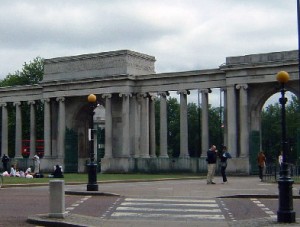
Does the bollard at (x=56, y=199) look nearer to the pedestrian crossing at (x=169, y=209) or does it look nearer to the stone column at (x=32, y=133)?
the pedestrian crossing at (x=169, y=209)

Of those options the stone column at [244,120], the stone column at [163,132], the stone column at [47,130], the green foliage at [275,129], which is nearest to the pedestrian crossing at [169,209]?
the stone column at [244,120]

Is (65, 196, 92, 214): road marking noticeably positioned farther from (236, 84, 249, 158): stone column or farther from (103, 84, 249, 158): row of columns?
(103, 84, 249, 158): row of columns

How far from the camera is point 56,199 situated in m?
16.1

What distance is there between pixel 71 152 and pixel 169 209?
145 feet

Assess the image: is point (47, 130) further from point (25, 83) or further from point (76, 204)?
point (76, 204)

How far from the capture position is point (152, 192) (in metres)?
27.1

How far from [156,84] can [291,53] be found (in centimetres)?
1403

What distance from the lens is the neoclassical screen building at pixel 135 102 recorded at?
52.8m

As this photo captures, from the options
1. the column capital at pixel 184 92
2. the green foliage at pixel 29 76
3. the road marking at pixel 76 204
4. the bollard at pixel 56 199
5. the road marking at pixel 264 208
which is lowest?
the road marking at pixel 264 208

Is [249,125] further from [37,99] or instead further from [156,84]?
[37,99]

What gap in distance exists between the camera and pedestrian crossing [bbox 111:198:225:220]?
17.8 meters

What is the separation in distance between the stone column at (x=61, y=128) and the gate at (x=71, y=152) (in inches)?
40.8

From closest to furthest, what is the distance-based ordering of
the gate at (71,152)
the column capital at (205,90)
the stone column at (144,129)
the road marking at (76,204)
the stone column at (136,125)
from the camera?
the road marking at (76,204) → the column capital at (205,90) → the stone column at (136,125) → the stone column at (144,129) → the gate at (71,152)

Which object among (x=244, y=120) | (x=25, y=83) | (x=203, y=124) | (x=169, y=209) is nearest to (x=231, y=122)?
(x=244, y=120)
